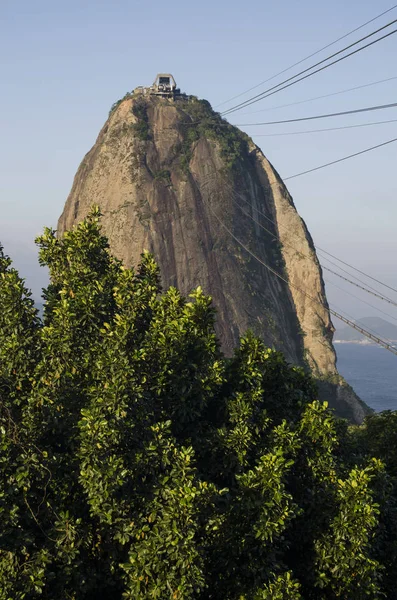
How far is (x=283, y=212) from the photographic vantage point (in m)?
125

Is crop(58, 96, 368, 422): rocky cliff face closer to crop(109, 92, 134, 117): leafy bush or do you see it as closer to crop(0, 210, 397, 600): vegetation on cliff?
crop(109, 92, 134, 117): leafy bush

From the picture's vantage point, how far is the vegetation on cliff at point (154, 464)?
16.8 metres

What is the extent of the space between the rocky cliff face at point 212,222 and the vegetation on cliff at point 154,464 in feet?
267

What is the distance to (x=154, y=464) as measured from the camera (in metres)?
18.1

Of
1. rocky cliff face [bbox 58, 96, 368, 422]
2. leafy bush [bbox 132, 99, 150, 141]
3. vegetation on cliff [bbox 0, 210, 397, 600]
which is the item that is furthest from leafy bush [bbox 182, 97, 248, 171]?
vegetation on cliff [bbox 0, 210, 397, 600]

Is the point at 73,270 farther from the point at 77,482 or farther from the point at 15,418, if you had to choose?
the point at 77,482

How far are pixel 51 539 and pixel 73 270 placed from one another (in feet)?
28.7

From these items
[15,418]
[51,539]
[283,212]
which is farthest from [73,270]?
[283,212]

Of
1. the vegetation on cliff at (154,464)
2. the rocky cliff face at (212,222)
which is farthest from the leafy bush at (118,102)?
the vegetation on cliff at (154,464)

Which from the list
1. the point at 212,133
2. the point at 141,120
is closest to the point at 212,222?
the point at 212,133

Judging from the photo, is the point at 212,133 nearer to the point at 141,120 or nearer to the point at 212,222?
the point at 141,120

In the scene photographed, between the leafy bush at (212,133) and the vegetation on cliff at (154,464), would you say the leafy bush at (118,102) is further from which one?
the vegetation on cliff at (154,464)

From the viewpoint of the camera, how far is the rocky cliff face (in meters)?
109

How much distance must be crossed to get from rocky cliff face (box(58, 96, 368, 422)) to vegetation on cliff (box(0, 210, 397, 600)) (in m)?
81.4
